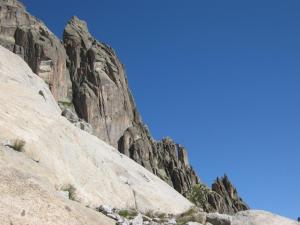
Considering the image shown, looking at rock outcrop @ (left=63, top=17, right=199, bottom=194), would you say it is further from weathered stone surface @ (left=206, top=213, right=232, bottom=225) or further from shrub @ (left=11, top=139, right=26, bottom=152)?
shrub @ (left=11, top=139, right=26, bottom=152)

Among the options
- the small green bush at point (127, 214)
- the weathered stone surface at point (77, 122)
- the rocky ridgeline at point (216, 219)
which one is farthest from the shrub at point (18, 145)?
the weathered stone surface at point (77, 122)

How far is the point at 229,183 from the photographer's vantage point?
494 feet

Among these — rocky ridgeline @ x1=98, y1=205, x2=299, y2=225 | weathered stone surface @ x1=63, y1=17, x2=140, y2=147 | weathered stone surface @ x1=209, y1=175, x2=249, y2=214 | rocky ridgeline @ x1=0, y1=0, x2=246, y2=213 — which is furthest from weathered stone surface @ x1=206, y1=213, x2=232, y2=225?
weathered stone surface @ x1=209, y1=175, x2=249, y2=214

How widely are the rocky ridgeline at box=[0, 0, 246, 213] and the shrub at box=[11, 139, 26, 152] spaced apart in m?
72.5

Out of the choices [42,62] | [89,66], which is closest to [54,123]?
[42,62]

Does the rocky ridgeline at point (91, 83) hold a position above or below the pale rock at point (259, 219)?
above

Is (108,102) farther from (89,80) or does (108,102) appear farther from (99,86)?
(89,80)

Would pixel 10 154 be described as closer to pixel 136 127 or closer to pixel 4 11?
pixel 4 11

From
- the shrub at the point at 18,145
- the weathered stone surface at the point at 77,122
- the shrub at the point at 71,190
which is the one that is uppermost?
the weathered stone surface at the point at 77,122

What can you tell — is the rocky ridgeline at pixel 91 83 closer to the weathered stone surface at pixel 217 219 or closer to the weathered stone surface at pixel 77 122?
the weathered stone surface at pixel 77 122

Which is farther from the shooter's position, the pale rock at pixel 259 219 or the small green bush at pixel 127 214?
the pale rock at pixel 259 219

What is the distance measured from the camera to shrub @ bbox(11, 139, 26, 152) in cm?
2014

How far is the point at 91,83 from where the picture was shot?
115 meters

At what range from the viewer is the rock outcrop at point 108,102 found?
11269 centimetres
